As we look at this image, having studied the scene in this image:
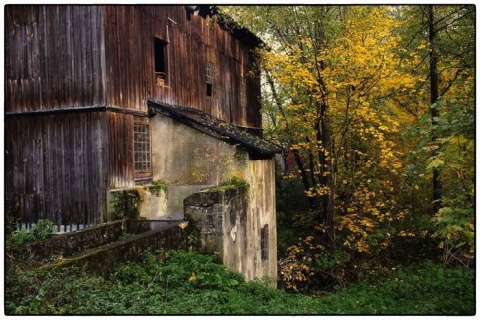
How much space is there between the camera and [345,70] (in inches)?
571

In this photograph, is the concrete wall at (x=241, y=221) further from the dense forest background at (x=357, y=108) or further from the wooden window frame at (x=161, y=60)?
the wooden window frame at (x=161, y=60)

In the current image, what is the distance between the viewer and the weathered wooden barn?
10.5 m

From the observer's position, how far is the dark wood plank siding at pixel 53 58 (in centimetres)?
1044

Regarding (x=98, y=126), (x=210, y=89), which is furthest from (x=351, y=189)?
(x=98, y=126)

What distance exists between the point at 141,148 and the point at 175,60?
346 cm

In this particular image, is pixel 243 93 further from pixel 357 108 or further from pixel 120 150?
pixel 120 150

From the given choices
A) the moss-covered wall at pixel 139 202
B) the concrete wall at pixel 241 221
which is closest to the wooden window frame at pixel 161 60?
the moss-covered wall at pixel 139 202

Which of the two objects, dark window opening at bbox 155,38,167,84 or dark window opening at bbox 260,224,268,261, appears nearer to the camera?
dark window opening at bbox 155,38,167,84

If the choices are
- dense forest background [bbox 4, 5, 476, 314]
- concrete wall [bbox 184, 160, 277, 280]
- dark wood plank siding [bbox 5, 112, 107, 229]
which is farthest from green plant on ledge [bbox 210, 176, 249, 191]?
dark wood plank siding [bbox 5, 112, 107, 229]

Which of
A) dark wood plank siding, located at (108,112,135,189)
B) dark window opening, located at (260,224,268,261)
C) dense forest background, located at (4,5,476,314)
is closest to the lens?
dense forest background, located at (4,5,476,314)

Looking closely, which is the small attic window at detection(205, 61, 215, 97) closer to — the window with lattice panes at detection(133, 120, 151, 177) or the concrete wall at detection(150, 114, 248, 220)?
the concrete wall at detection(150, 114, 248, 220)

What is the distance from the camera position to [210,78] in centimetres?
1612

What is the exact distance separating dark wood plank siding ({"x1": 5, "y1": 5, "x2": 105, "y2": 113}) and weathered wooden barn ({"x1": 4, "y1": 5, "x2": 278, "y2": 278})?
26mm

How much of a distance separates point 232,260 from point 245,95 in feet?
34.4
